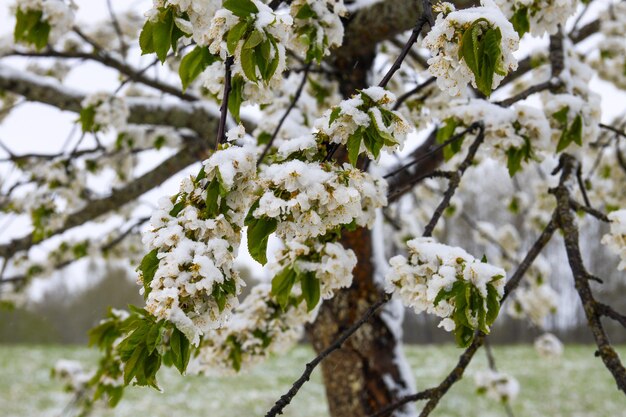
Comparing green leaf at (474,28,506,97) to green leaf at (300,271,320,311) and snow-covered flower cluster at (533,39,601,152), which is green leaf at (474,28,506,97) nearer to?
green leaf at (300,271,320,311)

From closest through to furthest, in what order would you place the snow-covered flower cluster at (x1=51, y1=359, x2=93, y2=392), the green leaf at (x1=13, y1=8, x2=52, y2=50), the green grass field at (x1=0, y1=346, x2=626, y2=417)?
1. the green leaf at (x1=13, y1=8, x2=52, y2=50)
2. the snow-covered flower cluster at (x1=51, y1=359, x2=93, y2=392)
3. the green grass field at (x1=0, y1=346, x2=626, y2=417)

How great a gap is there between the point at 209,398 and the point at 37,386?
129 inches

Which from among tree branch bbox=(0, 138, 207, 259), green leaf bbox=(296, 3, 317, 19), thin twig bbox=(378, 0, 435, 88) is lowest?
thin twig bbox=(378, 0, 435, 88)

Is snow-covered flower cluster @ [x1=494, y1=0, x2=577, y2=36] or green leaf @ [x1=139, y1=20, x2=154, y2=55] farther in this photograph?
snow-covered flower cluster @ [x1=494, y1=0, x2=577, y2=36]

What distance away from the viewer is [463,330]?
1.17m

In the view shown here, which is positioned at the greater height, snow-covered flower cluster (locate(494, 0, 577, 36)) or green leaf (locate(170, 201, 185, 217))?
snow-covered flower cluster (locate(494, 0, 577, 36))

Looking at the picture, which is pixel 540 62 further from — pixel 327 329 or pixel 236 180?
pixel 236 180

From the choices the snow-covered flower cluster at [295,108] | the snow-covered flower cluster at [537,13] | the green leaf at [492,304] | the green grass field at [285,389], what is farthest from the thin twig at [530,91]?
the green grass field at [285,389]

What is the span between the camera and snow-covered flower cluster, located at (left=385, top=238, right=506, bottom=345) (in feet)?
3.51

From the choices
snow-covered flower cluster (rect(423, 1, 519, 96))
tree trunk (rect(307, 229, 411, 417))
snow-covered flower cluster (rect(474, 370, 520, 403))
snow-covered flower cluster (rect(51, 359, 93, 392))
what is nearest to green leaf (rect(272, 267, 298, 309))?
snow-covered flower cluster (rect(423, 1, 519, 96))

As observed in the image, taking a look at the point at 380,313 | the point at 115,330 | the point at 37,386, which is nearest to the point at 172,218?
the point at 115,330

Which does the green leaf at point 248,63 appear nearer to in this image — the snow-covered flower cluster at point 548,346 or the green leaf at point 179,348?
the green leaf at point 179,348

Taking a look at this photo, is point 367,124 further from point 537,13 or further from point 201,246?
point 537,13

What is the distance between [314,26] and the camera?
141 cm
